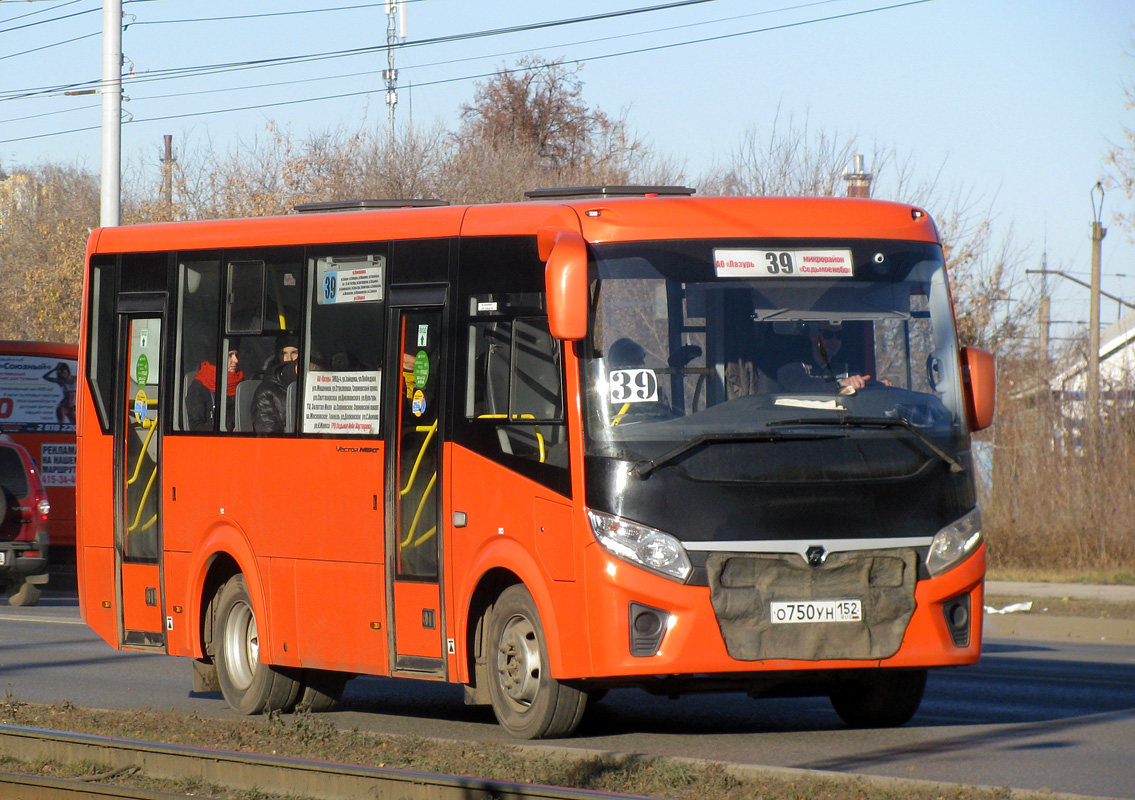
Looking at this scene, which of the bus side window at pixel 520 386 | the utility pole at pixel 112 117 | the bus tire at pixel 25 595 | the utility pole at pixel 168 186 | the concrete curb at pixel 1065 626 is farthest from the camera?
the utility pole at pixel 168 186

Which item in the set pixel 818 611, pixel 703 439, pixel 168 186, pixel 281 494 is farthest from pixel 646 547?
pixel 168 186

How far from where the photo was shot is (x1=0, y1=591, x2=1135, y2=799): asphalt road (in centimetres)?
815

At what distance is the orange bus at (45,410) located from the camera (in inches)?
943

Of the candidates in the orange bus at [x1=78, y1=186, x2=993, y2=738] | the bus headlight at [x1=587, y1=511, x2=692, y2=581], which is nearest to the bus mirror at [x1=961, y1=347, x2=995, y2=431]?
the orange bus at [x1=78, y1=186, x2=993, y2=738]

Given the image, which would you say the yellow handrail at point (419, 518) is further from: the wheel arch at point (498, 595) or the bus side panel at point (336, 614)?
the wheel arch at point (498, 595)

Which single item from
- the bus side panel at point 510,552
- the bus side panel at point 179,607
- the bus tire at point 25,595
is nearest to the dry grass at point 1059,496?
the bus tire at point 25,595

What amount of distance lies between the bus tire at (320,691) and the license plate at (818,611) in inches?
144

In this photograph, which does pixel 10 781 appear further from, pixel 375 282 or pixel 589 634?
pixel 375 282

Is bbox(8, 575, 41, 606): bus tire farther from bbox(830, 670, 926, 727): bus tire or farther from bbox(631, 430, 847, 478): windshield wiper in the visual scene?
bbox(631, 430, 847, 478): windshield wiper

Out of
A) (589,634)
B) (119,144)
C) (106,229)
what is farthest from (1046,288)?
(589,634)

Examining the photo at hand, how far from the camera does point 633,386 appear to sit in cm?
839

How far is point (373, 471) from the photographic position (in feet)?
31.7

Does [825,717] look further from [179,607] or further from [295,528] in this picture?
[179,607]

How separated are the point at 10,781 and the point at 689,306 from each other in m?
4.09
